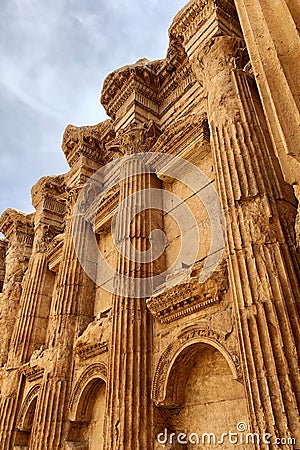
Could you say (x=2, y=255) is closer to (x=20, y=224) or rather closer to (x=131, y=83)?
(x=20, y=224)

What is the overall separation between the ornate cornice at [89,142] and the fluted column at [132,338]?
3.93m

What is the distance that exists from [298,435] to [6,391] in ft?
32.5

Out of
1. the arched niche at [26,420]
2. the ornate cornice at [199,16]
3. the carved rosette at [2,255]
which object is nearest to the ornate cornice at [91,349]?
the arched niche at [26,420]

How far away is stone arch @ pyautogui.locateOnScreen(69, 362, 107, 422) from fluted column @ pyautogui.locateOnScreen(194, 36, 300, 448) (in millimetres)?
4794

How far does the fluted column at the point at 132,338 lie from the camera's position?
572 centimetres

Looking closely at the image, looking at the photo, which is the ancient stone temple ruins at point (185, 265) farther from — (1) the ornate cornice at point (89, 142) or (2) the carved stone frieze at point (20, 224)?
(2) the carved stone frieze at point (20, 224)

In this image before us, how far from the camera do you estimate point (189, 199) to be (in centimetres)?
738

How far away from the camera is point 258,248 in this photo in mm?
4387

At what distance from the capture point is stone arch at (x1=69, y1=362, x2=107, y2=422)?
314 inches

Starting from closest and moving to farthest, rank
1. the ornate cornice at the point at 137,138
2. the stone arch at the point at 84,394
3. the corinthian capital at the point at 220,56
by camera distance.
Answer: the corinthian capital at the point at 220,56, the stone arch at the point at 84,394, the ornate cornice at the point at 137,138

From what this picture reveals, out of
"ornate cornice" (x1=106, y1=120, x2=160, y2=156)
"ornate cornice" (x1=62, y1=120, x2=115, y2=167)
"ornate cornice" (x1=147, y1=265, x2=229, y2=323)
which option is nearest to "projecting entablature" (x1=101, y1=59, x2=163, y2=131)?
"ornate cornice" (x1=106, y1=120, x2=160, y2=156)

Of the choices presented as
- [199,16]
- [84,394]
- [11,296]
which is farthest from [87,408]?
[199,16]

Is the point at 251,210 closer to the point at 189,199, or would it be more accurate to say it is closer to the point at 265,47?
the point at 265,47

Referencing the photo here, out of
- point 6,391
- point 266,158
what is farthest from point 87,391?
point 266,158
